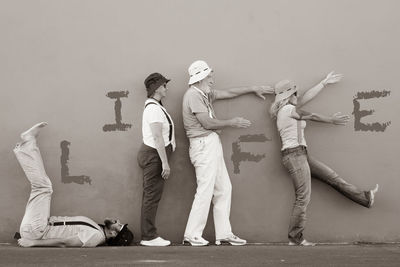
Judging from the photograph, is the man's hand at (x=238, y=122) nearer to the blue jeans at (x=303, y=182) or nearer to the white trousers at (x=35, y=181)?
the blue jeans at (x=303, y=182)

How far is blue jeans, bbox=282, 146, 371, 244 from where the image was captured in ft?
29.2

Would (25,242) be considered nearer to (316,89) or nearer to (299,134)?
(299,134)

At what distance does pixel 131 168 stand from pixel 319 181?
219cm

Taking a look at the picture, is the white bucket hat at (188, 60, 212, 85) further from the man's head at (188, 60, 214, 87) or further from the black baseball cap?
the black baseball cap

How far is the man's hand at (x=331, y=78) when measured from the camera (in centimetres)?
912

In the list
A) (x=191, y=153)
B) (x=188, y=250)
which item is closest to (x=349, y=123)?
(x=191, y=153)

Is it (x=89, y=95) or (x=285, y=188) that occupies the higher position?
(x=89, y=95)

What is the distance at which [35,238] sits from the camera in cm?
855

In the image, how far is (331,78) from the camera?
9.18 m

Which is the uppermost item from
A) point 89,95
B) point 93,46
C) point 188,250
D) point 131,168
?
point 93,46

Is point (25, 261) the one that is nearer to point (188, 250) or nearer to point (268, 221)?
point (188, 250)

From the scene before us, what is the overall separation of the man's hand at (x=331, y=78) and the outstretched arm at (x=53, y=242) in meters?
3.30

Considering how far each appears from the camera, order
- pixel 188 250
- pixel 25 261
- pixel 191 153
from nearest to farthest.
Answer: pixel 25 261
pixel 188 250
pixel 191 153

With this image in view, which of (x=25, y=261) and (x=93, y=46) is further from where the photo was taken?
(x=93, y=46)
